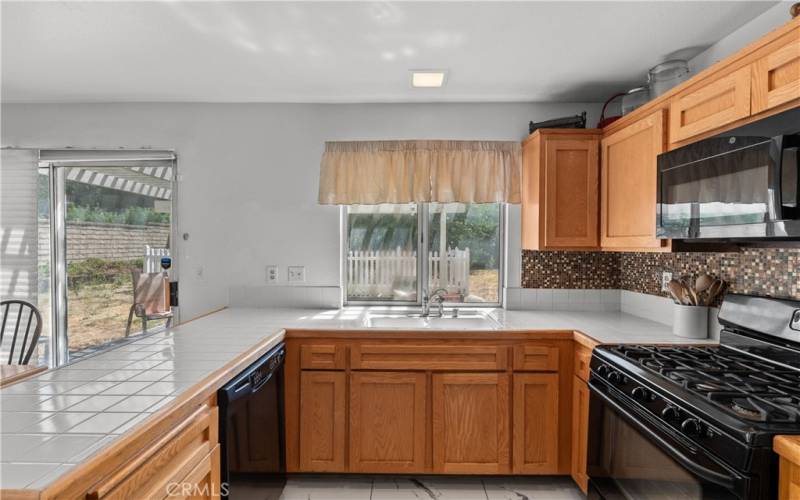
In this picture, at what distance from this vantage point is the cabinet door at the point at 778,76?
1288mm

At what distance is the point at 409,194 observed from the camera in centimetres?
292

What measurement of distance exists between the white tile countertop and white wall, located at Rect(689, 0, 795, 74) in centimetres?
138

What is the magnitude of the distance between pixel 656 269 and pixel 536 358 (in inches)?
38.0

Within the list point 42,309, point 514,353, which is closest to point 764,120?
point 514,353

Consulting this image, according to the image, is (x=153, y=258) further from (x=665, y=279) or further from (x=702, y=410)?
(x=665, y=279)

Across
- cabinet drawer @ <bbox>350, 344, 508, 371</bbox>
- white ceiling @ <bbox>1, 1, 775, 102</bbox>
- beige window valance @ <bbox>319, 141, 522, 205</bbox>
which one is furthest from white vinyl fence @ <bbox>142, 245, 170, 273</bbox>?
cabinet drawer @ <bbox>350, 344, 508, 371</bbox>

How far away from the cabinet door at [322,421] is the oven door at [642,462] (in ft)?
4.08

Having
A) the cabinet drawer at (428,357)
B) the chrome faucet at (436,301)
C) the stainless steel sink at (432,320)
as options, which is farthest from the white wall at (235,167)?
the cabinet drawer at (428,357)

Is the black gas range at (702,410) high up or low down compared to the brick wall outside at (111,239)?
down

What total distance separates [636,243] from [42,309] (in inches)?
151

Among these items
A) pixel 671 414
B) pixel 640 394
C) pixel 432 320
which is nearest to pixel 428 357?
pixel 432 320

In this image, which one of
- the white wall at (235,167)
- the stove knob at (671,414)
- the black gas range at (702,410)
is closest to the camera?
the black gas range at (702,410)

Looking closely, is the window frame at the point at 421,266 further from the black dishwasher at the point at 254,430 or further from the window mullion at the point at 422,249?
the black dishwasher at the point at 254,430

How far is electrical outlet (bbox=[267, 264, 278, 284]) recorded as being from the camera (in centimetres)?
298
